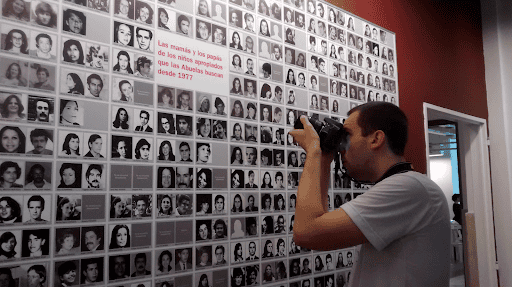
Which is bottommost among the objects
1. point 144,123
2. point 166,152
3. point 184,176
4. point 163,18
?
point 184,176

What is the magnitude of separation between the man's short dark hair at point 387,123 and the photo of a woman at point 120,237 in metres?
0.98

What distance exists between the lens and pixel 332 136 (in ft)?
4.27

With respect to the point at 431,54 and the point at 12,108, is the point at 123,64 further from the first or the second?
the point at 431,54

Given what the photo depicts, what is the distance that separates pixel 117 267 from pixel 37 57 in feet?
2.70

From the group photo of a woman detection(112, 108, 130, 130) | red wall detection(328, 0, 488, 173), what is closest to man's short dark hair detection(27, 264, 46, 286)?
photo of a woman detection(112, 108, 130, 130)

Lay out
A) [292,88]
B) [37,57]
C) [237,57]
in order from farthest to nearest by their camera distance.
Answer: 1. [292,88]
2. [237,57]
3. [37,57]

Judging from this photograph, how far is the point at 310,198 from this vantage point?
1135mm

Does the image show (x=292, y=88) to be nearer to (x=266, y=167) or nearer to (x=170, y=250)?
(x=266, y=167)

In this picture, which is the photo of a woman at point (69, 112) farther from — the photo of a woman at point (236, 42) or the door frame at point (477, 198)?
the door frame at point (477, 198)

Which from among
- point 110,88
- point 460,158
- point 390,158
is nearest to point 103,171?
point 110,88

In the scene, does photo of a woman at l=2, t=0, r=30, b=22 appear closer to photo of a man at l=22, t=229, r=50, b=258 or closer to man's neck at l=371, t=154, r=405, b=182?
photo of a man at l=22, t=229, r=50, b=258

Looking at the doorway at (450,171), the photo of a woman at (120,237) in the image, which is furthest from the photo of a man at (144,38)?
the doorway at (450,171)

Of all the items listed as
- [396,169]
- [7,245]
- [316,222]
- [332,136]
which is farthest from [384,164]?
[7,245]

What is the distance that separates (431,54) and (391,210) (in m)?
2.82
